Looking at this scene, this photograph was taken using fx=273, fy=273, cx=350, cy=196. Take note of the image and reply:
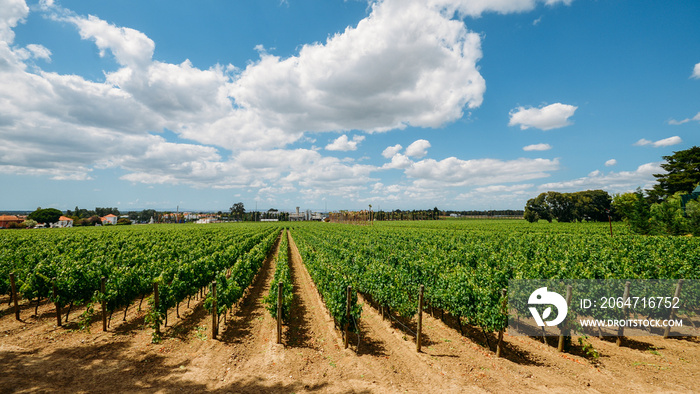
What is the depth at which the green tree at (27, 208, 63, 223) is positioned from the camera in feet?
345

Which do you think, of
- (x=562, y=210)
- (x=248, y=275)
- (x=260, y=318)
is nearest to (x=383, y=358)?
(x=260, y=318)

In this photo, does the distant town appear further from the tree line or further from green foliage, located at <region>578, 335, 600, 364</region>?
green foliage, located at <region>578, 335, 600, 364</region>

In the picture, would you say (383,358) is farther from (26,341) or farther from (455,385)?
(26,341)

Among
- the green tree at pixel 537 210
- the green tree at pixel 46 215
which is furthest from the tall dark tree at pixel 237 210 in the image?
the green tree at pixel 537 210

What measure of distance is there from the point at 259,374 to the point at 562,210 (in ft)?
323

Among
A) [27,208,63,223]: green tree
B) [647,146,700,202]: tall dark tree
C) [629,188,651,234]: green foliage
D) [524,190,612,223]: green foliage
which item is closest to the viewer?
[629,188,651,234]: green foliage

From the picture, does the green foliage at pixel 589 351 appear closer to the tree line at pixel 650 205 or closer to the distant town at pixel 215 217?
the tree line at pixel 650 205

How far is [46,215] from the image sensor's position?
105 metres

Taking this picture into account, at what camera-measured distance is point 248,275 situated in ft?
46.5

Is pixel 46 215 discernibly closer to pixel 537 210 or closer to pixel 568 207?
pixel 537 210
